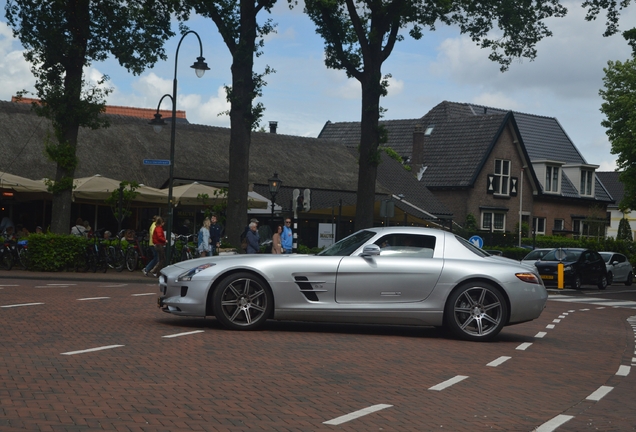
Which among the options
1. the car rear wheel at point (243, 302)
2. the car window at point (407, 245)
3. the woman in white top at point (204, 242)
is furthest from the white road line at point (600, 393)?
the woman in white top at point (204, 242)

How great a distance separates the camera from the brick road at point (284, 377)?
6977mm

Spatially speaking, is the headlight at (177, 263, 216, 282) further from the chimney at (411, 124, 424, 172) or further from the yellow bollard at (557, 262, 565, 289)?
the chimney at (411, 124, 424, 172)

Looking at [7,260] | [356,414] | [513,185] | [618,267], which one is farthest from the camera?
[513,185]

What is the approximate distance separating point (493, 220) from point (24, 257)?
126 ft

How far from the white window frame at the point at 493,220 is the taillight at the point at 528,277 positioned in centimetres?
4652

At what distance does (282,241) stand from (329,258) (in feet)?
50.3

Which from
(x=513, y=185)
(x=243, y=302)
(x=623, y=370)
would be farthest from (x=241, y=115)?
(x=513, y=185)

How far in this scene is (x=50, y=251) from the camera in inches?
1054

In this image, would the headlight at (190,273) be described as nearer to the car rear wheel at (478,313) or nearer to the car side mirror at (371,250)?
the car side mirror at (371,250)

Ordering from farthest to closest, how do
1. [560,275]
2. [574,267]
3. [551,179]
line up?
[551,179] → [574,267] → [560,275]

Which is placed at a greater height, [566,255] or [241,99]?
[241,99]

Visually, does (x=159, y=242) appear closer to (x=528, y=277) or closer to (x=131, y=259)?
(x=131, y=259)

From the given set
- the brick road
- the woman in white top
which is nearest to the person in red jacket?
the woman in white top

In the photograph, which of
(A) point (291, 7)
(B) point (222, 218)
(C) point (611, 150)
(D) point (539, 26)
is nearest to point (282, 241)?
(B) point (222, 218)
